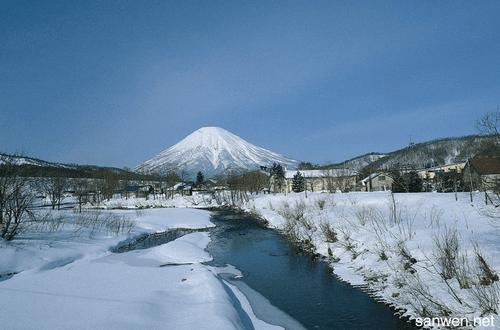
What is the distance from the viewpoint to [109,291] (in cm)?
876

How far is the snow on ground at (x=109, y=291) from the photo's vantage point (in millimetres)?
6570

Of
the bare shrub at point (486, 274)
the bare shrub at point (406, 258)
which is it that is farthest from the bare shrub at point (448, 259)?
the bare shrub at point (406, 258)

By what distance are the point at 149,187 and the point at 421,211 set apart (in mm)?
90200

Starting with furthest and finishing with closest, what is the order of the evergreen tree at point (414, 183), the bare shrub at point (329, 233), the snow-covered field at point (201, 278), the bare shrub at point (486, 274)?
the evergreen tree at point (414, 183) < the bare shrub at point (329, 233) < the bare shrub at point (486, 274) < the snow-covered field at point (201, 278)

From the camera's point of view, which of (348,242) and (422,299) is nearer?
(422,299)

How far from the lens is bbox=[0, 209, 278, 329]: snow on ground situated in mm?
6570

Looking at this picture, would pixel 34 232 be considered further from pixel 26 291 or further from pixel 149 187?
pixel 149 187

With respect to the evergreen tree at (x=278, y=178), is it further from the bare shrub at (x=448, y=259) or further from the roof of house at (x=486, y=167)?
the bare shrub at (x=448, y=259)

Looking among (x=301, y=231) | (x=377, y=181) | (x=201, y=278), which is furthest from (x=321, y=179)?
(x=201, y=278)

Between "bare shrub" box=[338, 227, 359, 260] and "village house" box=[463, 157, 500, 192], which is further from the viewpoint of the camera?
"bare shrub" box=[338, 227, 359, 260]

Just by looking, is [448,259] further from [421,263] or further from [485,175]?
[485,175]

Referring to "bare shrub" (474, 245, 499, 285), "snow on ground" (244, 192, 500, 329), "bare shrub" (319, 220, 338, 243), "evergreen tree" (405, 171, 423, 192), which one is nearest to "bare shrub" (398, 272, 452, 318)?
"snow on ground" (244, 192, 500, 329)

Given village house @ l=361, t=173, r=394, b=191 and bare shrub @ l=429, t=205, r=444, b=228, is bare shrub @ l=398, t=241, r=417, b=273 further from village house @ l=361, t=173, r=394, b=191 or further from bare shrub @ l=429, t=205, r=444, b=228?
village house @ l=361, t=173, r=394, b=191

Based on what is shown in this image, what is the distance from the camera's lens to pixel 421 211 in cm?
1983
